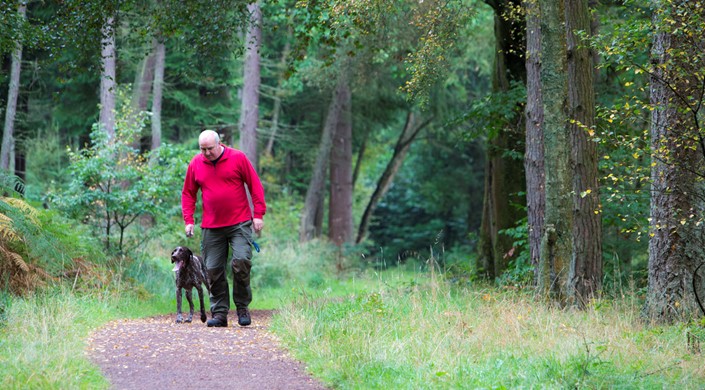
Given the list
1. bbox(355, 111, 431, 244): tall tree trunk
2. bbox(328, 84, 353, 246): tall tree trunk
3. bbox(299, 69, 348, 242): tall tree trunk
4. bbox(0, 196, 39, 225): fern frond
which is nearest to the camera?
bbox(0, 196, 39, 225): fern frond

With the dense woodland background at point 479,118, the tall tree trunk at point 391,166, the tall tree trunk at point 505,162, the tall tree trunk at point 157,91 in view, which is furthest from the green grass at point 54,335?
the tall tree trunk at point 391,166

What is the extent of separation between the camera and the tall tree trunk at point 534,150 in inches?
446

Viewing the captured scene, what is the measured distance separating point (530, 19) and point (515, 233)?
138 inches

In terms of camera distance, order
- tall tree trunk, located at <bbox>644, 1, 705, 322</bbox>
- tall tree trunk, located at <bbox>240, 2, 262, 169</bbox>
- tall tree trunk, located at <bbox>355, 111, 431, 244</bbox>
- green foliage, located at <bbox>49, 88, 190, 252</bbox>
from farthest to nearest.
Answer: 1. tall tree trunk, located at <bbox>355, 111, 431, 244</bbox>
2. tall tree trunk, located at <bbox>240, 2, 262, 169</bbox>
3. green foliage, located at <bbox>49, 88, 190, 252</bbox>
4. tall tree trunk, located at <bbox>644, 1, 705, 322</bbox>

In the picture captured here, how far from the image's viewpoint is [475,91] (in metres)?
35.9

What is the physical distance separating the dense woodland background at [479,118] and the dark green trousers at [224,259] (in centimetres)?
147

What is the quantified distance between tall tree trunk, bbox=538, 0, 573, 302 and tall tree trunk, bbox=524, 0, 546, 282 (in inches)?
49.1

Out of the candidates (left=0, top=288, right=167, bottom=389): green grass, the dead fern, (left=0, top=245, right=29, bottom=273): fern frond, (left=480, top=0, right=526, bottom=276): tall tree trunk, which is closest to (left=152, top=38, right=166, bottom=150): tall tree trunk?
(left=480, top=0, right=526, bottom=276): tall tree trunk

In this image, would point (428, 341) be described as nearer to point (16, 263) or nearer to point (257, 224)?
point (257, 224)

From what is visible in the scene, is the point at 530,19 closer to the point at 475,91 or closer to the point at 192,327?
the point at 192,327

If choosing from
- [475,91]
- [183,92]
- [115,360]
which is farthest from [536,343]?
[475,91]

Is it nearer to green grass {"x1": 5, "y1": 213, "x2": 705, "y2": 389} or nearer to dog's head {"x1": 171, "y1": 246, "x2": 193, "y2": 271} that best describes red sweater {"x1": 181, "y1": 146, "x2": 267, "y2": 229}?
dog's head {"x1": 171, "y1": 246, "x2": 193, "y2": 271}

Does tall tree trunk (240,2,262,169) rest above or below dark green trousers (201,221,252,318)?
above

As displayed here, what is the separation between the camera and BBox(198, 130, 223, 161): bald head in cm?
956
